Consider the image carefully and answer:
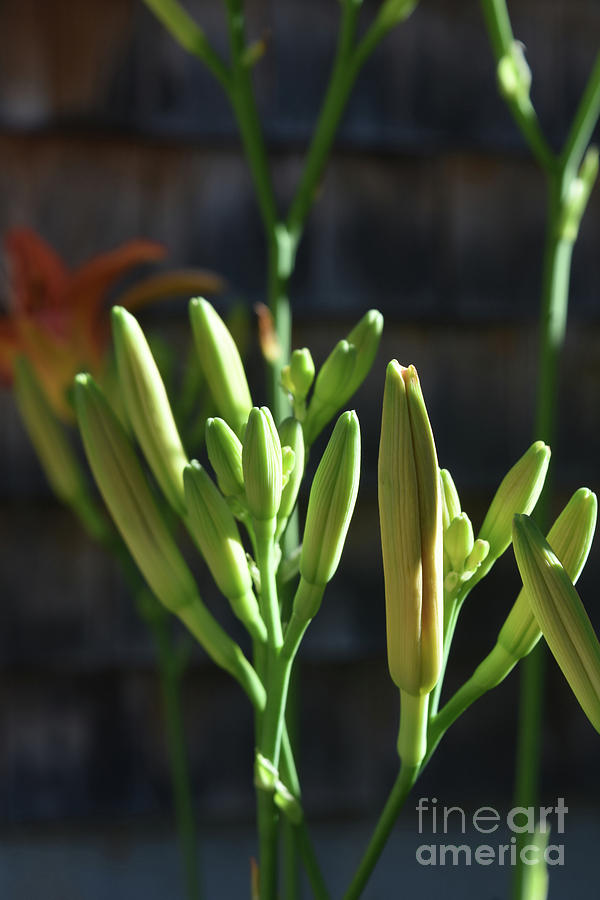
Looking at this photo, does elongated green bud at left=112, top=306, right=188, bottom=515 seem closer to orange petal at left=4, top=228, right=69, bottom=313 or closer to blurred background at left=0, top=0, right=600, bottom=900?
orange petal at left=4, top=228, right=69, bottom=313

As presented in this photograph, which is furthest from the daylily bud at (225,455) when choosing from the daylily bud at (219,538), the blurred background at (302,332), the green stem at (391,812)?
the blurred background at (302,332)

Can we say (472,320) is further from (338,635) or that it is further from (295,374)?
(295,374)

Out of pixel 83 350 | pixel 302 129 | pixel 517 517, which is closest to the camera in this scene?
pixel 517 517

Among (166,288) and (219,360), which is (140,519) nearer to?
(219,360)

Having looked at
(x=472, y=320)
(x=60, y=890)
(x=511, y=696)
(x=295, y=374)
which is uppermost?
(x=472, y=320)

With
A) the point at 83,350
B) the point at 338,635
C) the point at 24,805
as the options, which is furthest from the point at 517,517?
the point at 24,805

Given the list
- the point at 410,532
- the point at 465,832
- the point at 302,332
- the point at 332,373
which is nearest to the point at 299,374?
the point at 332,373
